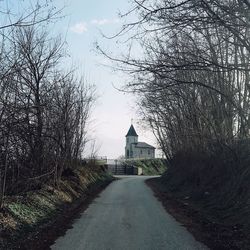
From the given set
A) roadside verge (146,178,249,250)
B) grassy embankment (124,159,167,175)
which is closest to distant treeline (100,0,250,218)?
roadside verge (146,178,249,250)

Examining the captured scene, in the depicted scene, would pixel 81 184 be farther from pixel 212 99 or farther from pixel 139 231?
pixel 139 231

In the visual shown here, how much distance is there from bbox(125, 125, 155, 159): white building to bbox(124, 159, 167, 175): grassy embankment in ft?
122

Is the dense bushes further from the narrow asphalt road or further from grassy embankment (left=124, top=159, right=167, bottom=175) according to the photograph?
grassy embankment (left=124, top=159, right=167, bottom=175)

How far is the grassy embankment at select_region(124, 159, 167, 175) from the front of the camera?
85.6 m

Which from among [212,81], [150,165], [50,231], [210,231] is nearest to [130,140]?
[150,165]

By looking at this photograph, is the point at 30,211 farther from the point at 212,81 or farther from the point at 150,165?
the point at 150,165

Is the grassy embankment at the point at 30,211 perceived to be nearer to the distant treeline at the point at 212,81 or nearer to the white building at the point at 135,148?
the distant treeline at the point at 212,81

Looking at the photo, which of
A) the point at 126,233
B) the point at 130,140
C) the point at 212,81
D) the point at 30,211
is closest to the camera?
the point at 126,233

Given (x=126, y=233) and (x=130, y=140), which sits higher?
(x=130, y=140)

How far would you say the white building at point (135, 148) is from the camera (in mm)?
131375

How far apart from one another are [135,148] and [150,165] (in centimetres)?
4150

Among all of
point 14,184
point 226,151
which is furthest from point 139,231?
point 226,151

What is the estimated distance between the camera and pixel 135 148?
132m

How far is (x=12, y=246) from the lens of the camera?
1006 cm
